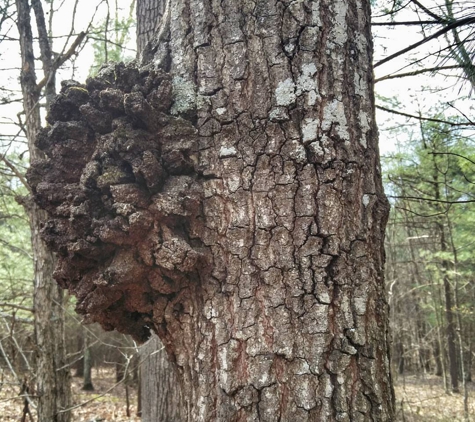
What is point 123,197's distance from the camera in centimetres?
117

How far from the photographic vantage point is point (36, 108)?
514cm

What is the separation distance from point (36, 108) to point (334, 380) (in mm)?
5310

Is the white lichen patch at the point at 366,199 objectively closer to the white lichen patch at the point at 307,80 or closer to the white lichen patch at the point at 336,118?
the white lichen patch at the point at 336,118

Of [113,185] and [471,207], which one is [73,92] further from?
[471,207]

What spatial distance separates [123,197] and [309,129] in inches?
22.9

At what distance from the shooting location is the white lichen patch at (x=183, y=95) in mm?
1266

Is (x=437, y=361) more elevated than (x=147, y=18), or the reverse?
(x=147, y=18)

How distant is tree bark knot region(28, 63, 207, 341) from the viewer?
116 cm

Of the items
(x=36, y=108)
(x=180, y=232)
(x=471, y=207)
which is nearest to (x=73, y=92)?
(x=180, y=232)

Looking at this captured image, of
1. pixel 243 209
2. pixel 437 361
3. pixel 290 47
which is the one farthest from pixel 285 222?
pixel 437 361

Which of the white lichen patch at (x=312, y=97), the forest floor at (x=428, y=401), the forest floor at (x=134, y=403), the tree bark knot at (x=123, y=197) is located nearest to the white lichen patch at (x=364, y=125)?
the white lichen patch at (x=312, y=97)

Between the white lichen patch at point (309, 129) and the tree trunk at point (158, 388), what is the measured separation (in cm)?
141

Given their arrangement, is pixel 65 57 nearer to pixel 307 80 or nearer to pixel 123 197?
pixel 123 197

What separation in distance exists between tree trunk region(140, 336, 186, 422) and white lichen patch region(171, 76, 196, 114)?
129 centimetres
